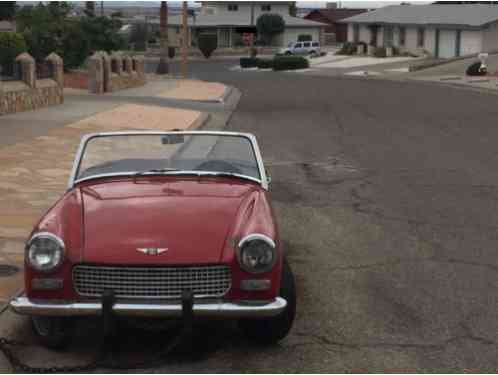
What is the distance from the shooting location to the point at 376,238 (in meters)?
9.21

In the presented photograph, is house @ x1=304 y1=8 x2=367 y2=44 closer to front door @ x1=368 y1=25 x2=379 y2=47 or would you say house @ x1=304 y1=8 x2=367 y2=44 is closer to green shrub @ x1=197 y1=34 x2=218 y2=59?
green shrub @ x1=197 y1=34 x2=218 y2=59

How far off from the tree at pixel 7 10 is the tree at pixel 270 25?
44.7 meters

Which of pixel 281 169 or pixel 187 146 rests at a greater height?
pixel 187 146

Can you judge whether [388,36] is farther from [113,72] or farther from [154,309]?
[154,309]

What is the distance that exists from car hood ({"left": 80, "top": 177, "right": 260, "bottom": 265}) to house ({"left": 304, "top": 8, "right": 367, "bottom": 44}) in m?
107

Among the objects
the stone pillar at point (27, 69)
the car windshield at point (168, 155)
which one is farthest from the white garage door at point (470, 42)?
→ the car windshield at point (168, 155)

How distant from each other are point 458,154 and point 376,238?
740 centimetres

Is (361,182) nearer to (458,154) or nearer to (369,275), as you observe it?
(458,154)

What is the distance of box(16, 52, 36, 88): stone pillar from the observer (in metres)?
23.2

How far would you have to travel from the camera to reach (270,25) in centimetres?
9469

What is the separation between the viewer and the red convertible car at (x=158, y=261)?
5309 mm

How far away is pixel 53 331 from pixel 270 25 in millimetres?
91318

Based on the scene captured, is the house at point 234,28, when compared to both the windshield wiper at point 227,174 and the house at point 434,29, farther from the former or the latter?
the windshield wiper at point 227,174

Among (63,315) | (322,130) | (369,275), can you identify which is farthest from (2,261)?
(322,130)
